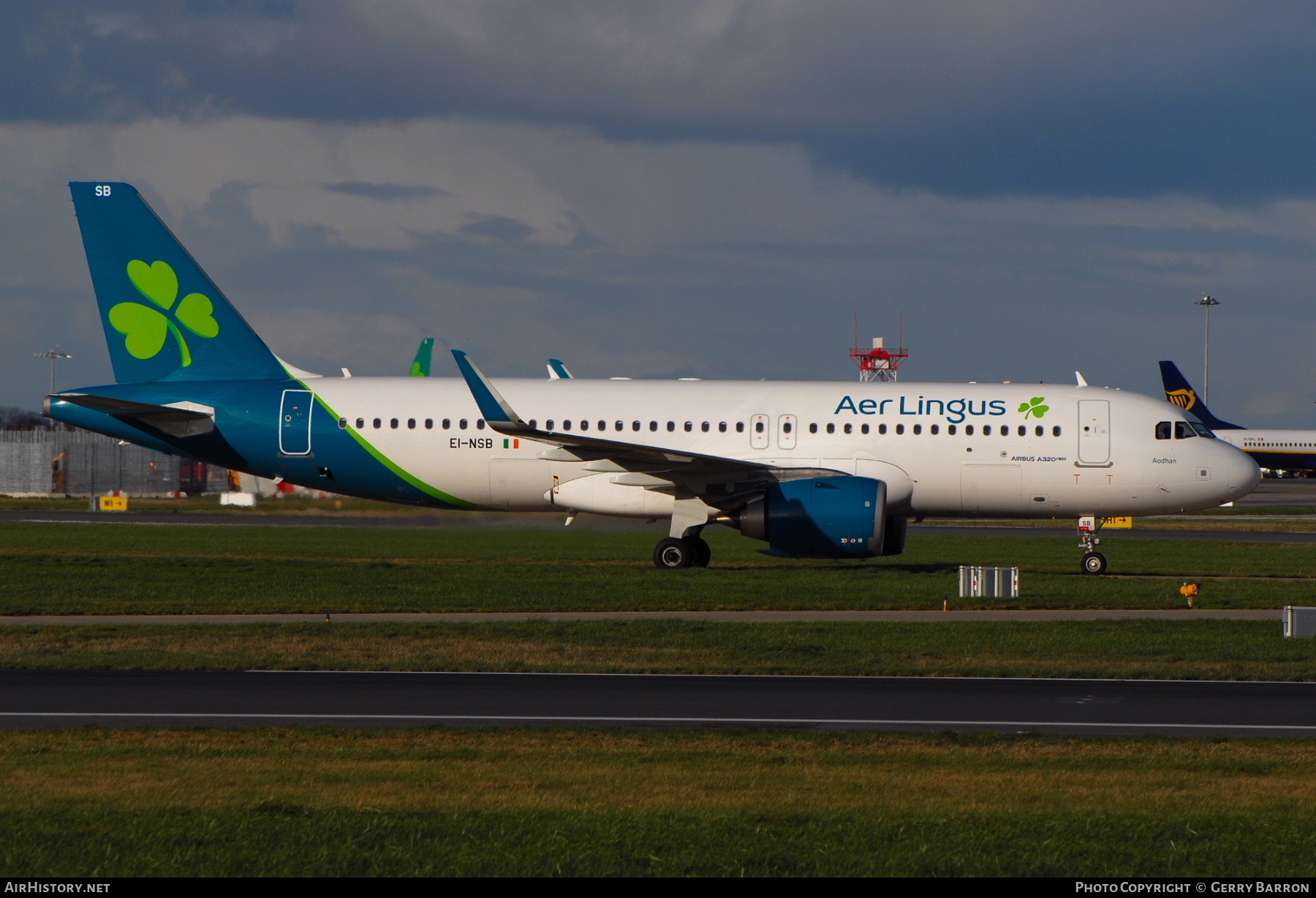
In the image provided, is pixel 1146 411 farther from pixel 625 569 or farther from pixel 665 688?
pixel 665 688

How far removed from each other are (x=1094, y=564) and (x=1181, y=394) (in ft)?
233

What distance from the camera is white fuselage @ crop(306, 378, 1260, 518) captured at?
2933 cm

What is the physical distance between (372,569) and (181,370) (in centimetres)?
628

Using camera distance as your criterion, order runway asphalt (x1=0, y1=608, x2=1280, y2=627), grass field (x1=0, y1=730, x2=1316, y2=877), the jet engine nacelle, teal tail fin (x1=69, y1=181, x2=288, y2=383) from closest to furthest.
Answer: grass field (x1=0, y1=730, x2=1316, y2=877)
runway asphalt (x1=0, y1=608, x2=1280, y2=627)
the jet engine nacelle
teal tail fin (x1=69, y1=181, x2=288, y2=383)

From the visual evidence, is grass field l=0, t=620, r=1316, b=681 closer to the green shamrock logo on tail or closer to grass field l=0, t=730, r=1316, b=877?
grass field l=0, t=730, r=1316, b=877

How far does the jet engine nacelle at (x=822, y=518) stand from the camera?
26.8m

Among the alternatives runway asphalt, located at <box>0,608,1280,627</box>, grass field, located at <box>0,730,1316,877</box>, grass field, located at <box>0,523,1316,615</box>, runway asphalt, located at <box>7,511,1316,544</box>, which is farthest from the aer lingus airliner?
grass field, located at <box>0,730,1316,877</box>

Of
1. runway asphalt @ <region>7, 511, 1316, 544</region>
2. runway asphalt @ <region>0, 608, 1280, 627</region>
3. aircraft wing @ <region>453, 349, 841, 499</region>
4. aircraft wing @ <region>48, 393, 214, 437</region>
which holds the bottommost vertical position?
runway asphalt @ <region>0, 608, 1280, 627</region>

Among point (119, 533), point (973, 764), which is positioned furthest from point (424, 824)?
point (119, 533)

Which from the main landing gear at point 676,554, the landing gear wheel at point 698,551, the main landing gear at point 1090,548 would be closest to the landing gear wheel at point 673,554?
the main landing gear at point 676,554

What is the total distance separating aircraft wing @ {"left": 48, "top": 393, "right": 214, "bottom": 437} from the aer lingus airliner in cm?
4

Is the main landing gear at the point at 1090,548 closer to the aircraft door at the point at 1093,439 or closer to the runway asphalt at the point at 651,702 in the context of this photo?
the aircraft door at the point at 1093,439

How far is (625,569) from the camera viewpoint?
29.5 meters

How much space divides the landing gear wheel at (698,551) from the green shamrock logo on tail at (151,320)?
11.3m
